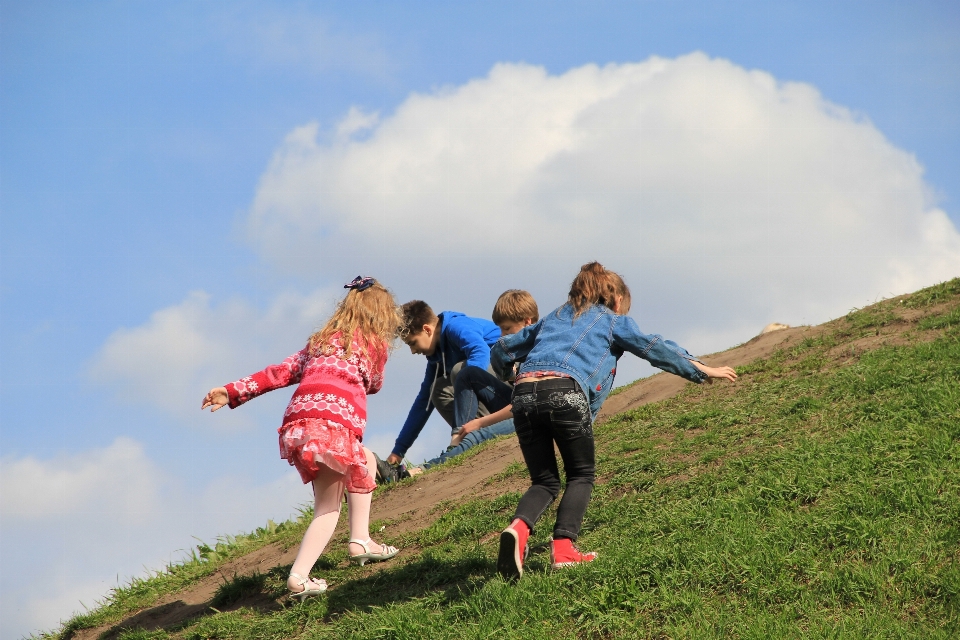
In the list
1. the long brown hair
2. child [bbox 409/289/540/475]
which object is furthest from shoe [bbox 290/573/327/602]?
child [bbox 409/289/540/475]

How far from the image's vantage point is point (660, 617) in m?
4.59

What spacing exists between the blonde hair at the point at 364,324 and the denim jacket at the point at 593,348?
99 cm

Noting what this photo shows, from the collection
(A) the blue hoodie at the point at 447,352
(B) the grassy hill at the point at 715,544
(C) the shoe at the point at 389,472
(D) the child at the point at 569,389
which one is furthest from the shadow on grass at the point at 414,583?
(A) the blue hoodie at the point at 447,352

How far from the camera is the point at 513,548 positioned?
15.7 ft

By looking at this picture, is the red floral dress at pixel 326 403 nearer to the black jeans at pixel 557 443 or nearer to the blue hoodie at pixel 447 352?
the black jeans at pixel 557 443

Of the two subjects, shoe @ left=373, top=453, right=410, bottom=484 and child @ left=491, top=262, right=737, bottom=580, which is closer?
child @ left=491, top=262, right=737, bottom=580

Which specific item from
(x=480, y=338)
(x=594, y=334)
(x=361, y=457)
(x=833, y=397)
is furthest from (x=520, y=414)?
(x=480, y=338)

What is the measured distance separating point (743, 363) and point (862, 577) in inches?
194

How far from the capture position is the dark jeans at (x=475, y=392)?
9047 millimetres

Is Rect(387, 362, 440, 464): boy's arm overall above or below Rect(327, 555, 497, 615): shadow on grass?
above

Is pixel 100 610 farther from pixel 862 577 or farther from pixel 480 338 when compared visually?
pixel 862 577

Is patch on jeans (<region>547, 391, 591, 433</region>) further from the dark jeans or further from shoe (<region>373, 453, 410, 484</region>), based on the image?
shoe (<region>373, 453, 410, 484</region>)

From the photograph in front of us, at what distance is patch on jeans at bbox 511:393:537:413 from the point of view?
498 centimetres

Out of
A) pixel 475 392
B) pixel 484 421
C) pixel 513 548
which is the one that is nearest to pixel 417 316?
pixel 475 392
